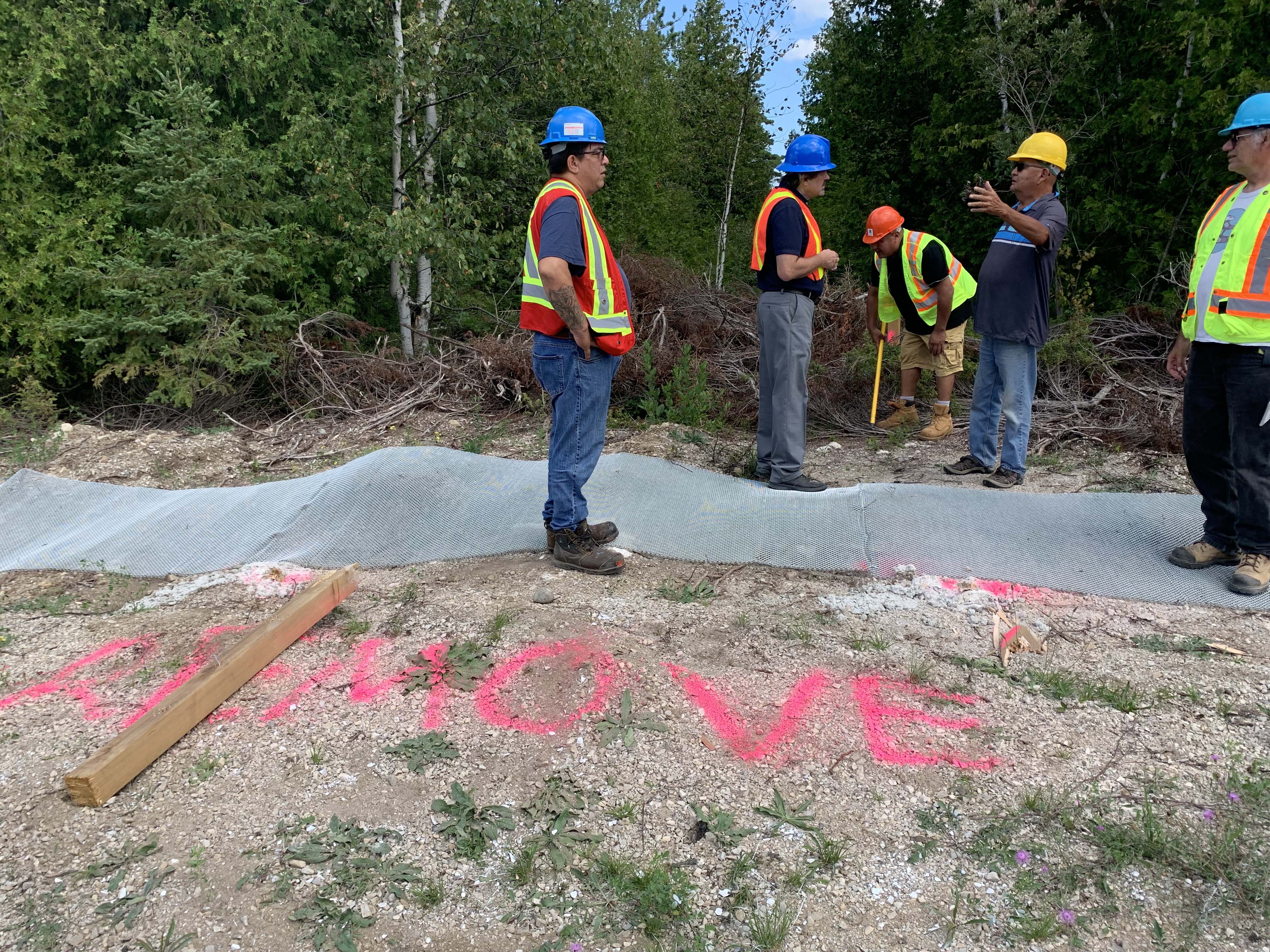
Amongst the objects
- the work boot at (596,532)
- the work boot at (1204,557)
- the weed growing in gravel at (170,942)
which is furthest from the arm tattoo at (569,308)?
the work boot at (1204,557)

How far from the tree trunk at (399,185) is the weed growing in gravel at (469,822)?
21.2 ft

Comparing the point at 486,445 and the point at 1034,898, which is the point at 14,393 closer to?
the point at 486,445

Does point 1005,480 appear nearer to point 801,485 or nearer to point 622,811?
point 801,485

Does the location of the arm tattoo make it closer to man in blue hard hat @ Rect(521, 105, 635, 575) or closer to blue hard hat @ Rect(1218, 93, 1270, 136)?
man in blue hard hat @ Rect(521, 105, 635, 575)

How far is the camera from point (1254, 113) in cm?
315

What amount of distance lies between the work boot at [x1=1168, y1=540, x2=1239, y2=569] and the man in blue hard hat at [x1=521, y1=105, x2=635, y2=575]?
8.10ft

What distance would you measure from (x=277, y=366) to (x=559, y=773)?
593 cm

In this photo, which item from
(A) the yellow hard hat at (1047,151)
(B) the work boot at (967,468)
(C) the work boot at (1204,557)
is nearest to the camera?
(C) the work boot at (1204,557)

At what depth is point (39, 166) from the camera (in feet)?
22.5

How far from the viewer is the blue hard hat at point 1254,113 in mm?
3119

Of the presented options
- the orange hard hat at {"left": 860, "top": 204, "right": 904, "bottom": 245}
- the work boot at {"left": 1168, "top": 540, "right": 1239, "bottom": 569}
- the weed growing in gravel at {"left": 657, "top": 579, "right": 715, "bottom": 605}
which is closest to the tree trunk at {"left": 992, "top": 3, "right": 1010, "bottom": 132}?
the orange hard hat at {"left": 860, "top": 204, "right": 904, "bottom": 245}

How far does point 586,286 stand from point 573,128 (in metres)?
0.66

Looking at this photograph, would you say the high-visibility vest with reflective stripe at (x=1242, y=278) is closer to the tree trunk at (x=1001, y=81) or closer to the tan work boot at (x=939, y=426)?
the tan work boot at (x=939, y=426)

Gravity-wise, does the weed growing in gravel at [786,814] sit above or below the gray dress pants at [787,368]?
below
